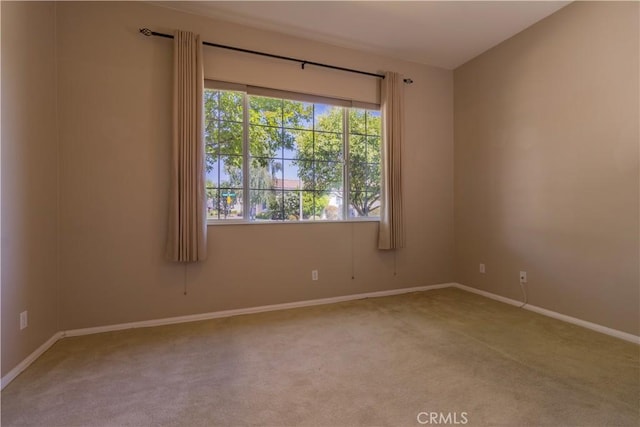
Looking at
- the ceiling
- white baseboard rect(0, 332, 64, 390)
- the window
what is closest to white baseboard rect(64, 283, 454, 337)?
white baseboard rect(0, 332, 64, 390)

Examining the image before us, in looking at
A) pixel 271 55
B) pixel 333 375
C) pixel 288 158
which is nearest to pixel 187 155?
pixel 288 158

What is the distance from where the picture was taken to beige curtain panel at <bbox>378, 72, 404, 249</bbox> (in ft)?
11.5

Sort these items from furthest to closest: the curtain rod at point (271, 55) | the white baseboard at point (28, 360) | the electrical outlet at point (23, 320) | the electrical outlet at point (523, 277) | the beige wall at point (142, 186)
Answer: the electrical outlet at point (523, 277) < the curtain rod at point (271, 55) < the beige wall at point (142, 186) < the electrical outlet at point (23, 320) < the white baseboard at point (28, 360)

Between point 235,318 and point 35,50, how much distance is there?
8.60ft

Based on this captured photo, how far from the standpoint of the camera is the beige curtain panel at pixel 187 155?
105 inches

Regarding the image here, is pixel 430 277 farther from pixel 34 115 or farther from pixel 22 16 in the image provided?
pixel 22 16

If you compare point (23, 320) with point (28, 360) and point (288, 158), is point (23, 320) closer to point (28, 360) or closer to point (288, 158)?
point (28, 360)

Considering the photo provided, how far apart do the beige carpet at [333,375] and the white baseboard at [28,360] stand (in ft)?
0.13

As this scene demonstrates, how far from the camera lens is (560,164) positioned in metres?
2.84

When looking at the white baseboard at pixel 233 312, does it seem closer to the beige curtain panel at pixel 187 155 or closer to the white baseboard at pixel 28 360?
the white baseboard at pixel 28 360

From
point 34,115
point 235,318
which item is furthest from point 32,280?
point 235,318

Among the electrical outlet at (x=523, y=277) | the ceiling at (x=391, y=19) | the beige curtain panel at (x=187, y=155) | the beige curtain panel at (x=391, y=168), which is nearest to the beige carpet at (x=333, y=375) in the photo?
the electrical outlet at (x=523, y=277)

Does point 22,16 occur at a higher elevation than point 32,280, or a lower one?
higher

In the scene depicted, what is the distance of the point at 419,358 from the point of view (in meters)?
2.09
